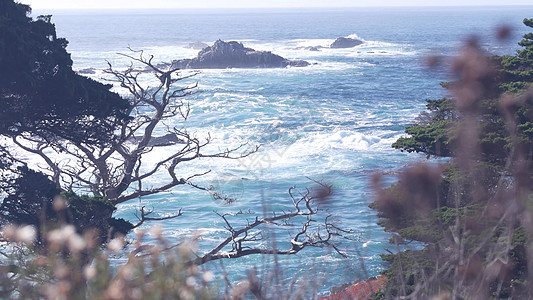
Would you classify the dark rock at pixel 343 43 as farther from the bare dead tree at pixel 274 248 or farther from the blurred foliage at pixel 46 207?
the blurred foliage at pixel 46 207

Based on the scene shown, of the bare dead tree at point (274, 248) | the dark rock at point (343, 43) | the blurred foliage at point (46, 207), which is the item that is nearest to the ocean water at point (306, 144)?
the bare dead tree at point (274, 248)

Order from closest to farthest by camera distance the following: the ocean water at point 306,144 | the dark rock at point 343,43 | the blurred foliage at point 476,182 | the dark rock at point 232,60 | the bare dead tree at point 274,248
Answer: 1. the blurred foliage at point 476,182
2. the bare dead tree at point 274,248
3. the ocean water at point 306,144
4. the dark rock at point 232,60
5. the dark rock at point 343,43

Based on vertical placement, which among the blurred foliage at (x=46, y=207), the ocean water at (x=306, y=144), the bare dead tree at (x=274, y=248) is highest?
the blurred foliage at (x=46, y=207)

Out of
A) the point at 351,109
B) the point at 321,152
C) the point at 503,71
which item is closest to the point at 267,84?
the point at 351,109

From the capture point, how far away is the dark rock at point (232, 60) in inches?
2349

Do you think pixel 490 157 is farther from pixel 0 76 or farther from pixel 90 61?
pixel 90 61

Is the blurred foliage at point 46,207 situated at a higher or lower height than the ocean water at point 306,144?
higher

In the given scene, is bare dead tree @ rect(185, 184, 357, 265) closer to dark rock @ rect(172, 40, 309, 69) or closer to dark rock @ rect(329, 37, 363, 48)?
dark rock @ rect(172, 40, 309, 69)

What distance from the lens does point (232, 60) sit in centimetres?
6072

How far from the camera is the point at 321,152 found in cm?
2672

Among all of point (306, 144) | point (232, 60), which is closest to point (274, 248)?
point (306, 144)

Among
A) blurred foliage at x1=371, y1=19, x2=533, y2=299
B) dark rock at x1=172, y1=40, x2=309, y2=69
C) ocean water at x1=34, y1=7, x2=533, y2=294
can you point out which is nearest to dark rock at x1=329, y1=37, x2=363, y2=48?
ocean water at x1=34, y1=7, x2=533, y2=294

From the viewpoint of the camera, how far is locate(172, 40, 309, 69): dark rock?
59656 mm

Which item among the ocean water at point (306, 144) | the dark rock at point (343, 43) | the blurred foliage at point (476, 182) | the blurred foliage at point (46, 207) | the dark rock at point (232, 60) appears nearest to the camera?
the blurred foliage at point (476, 182)
